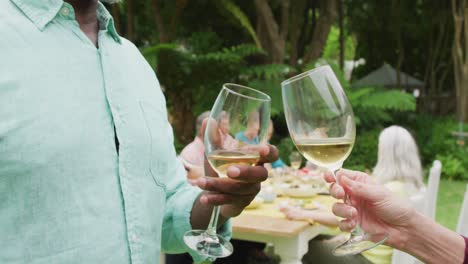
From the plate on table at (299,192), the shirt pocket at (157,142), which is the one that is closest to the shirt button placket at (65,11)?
the shirt pocket at (157,142)

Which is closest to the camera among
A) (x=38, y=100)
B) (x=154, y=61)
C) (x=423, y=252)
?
(x=38, y=100)

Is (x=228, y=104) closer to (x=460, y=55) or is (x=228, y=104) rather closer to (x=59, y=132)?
(x=59, y=132)

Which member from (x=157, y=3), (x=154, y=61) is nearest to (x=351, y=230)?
(x=154, y=61)

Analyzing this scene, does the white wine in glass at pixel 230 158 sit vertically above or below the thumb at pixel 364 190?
above

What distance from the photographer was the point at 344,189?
1433 millimetres

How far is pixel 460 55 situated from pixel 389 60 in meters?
7.00

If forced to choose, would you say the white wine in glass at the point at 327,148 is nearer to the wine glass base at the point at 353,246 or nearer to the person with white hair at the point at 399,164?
the wine glass base at the point at 353,246

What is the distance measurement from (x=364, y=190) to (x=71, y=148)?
86 centimetres

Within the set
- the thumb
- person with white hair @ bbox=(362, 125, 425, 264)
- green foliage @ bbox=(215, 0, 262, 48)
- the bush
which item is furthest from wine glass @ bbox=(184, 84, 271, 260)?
A: green foliage @ bbox=(215, 0, 262, 48)

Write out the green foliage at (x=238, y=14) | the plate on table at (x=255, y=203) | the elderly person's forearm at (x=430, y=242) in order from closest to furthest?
the elderly person's forearm at (x=430, y=242) < the plate on table at (x=255, y=203) < the green foliage at (x=238, y=14)

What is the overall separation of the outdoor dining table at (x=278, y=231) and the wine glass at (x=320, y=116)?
2028 mm

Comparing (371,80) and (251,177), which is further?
(371,80)

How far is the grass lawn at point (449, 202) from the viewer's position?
263 inches

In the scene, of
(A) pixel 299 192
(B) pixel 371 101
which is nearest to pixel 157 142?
(A) pixel 299 192
